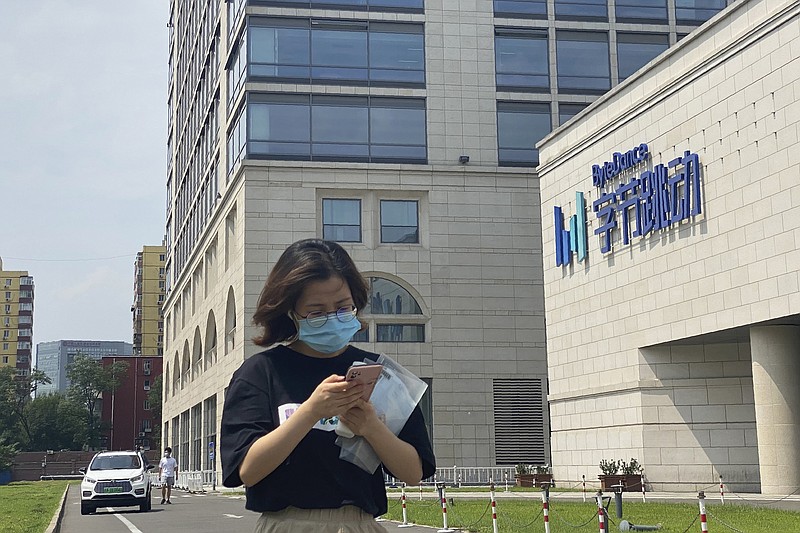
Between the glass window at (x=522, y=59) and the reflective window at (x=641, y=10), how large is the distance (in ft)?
12.1

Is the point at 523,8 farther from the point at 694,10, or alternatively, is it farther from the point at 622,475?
the point at 622,475

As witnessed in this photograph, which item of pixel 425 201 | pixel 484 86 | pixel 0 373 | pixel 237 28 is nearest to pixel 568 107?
pixel 484 86

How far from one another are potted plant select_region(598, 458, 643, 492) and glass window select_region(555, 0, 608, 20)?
25.6m

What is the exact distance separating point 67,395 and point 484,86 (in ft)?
281

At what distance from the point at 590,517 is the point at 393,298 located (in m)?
28.9

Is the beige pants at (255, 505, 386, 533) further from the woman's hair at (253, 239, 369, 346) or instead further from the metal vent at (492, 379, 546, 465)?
the metal vent at (492, 379, 546, 465)

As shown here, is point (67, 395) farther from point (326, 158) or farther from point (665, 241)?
point (665, 241)

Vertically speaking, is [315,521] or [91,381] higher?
[91,381]

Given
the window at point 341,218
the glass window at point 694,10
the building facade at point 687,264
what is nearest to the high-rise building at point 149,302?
the window at point 341,218

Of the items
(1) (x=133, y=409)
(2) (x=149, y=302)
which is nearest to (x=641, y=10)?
(1) (x=133, y=409)

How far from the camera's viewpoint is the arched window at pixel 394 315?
47.4m

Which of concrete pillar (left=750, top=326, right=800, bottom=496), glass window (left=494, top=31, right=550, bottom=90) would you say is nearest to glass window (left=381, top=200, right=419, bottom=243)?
glass window (left=494, top=31, right=550, bottom=90)

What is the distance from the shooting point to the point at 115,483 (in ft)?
88.2

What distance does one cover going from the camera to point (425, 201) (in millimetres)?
48438
